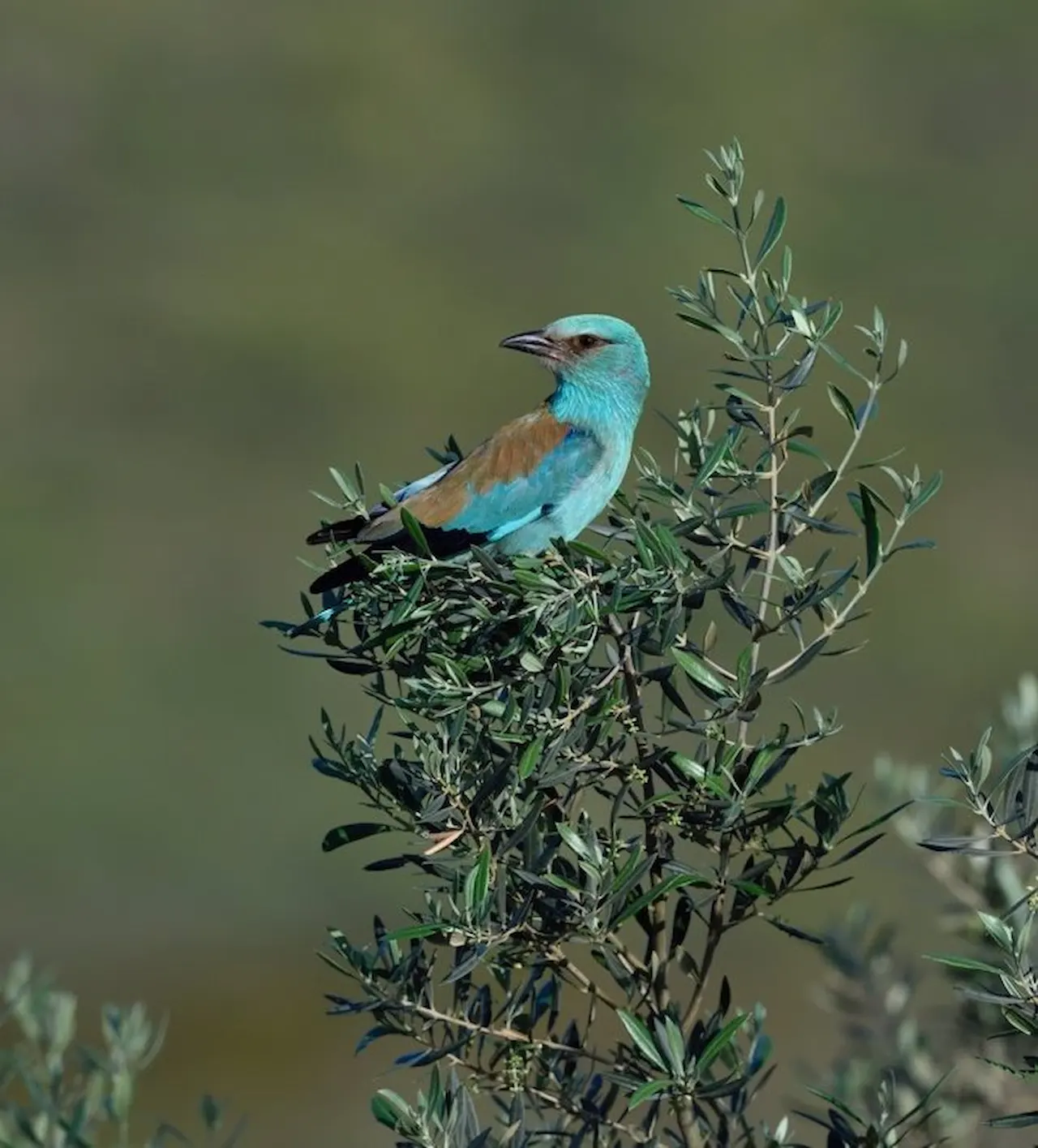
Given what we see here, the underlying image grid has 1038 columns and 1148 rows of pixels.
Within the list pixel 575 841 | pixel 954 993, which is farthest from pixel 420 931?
pixel 954 993

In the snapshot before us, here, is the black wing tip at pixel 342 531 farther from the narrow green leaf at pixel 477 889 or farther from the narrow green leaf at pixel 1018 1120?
the narrow green leaf at pixel 1018 1120

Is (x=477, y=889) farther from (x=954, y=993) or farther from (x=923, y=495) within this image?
(x=954, y=993)

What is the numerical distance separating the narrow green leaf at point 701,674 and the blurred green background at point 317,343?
33.5 ft

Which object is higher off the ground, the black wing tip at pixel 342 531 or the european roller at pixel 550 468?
the european roller at pixel 550 468

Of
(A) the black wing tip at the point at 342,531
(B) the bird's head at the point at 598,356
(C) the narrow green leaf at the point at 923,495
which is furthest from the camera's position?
(B) the bird's head at the point at 598,356

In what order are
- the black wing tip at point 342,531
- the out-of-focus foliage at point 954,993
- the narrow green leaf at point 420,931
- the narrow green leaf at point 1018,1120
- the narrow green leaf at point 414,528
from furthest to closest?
the out-of-focus foliage at point 954,993
the black wing tip at point 342,531
the narrow green leaf at point 414,528
the narrow green leaf at point 420,931
the narrow green leaf at point 1018,1120

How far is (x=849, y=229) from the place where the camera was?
90.7 feet

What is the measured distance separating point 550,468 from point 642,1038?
226 cm

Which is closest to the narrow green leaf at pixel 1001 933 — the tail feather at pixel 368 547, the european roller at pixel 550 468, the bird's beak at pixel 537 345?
the tail feather at pixel 368 547

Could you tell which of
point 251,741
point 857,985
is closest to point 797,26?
point 251,741

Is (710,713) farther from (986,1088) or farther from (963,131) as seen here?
(963,131)

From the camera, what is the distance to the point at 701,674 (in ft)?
10.5

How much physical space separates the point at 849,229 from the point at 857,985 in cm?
2342

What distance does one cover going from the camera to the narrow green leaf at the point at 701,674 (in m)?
3.20
